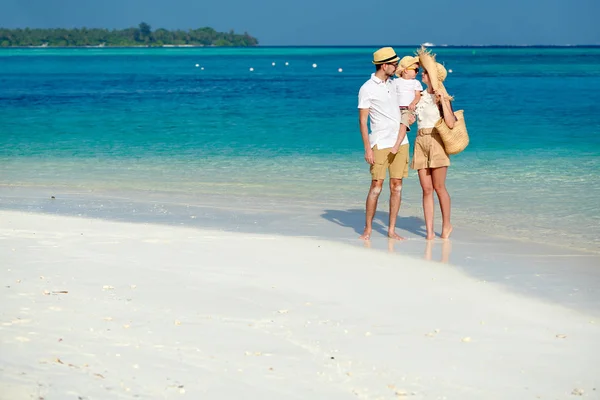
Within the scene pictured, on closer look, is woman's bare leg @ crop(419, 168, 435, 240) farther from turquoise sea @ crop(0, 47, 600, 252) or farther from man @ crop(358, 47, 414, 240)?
turquoise sea @ crop(0, 47, 600, 252)

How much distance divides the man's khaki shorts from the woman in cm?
15

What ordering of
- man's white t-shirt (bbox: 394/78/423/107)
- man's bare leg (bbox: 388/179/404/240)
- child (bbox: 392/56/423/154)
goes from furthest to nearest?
man's bare leg (bbox: 388/179/404/240) < man's white t-shirt (bbox: 394/78/423/107) < child (bbox: 392/56/423/154)

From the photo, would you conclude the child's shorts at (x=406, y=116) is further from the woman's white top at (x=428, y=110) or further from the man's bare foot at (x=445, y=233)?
the man's bare foot at (x=445, y=233)

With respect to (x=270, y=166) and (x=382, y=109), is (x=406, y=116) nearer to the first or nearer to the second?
(x=382, y=109)

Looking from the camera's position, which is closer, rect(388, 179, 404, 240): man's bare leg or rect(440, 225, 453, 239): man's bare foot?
rect(388, 179, 404, 240): man's bare leg

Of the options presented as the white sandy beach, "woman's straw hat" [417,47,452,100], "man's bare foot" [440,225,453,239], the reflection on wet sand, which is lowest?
the reflection on wet sand

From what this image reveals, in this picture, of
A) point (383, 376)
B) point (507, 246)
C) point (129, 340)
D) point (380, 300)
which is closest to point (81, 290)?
point (129, 340)

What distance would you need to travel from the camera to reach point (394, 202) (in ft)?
27.8

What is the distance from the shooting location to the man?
26.1ft

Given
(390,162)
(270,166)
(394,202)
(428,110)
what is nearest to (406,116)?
(428,110)

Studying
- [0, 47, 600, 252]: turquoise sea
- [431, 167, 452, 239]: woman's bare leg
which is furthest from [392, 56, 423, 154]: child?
[0, 47, 600, 252]: turquoise sea

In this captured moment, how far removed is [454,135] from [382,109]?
0.69 metres

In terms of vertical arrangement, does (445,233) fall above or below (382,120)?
below

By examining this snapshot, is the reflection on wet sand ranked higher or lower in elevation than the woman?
lower
